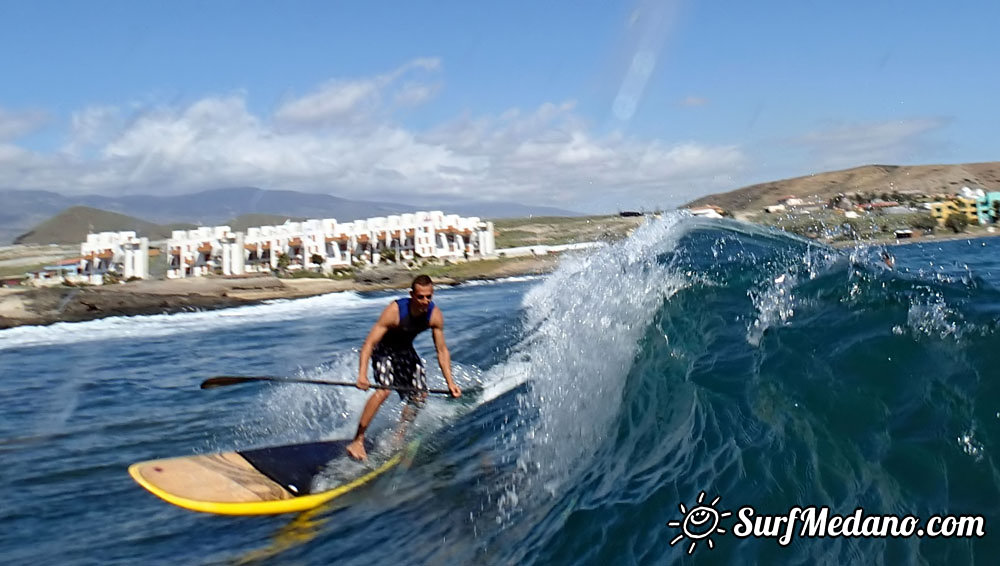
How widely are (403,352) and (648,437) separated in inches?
111

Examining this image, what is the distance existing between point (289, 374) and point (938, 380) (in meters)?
11.5

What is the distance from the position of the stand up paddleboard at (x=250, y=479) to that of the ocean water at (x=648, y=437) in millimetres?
151

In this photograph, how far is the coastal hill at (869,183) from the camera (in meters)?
102

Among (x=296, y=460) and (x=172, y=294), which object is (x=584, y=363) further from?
(x=172, y=294)

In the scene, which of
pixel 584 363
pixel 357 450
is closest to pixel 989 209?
pixel 584 363

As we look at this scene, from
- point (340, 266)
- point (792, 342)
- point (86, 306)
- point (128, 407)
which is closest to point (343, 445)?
point (792, 342)

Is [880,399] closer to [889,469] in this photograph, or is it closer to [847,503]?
[889,469]

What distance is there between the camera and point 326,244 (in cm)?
7344

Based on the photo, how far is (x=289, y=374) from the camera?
15164 millimetres

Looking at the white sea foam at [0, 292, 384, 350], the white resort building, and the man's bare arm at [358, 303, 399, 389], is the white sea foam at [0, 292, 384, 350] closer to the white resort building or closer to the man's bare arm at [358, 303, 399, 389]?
the man's bare arm at [358, 303, 399, 389]

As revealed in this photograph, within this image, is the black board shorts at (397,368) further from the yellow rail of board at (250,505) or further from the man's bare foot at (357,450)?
the yellow rail of board at (250,505)

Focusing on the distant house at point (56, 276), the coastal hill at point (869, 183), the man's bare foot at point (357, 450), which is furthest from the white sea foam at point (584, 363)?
the coastal hill at point (869, 183)

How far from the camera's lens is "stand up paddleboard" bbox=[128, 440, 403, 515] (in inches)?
270

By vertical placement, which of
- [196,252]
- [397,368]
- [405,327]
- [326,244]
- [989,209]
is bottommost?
[196,252]
